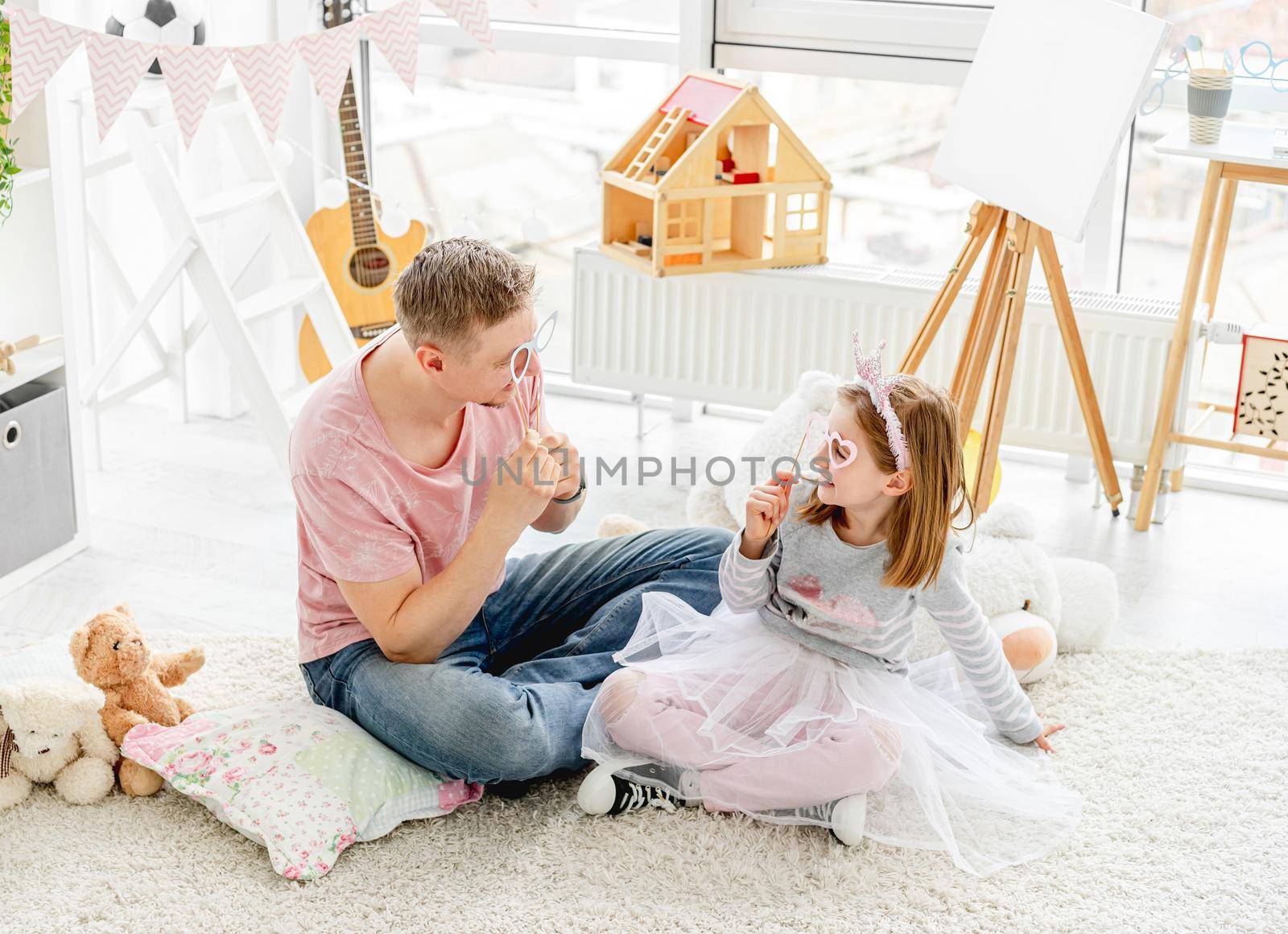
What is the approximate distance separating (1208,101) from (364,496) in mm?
1701

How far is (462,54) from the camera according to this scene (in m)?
3.29

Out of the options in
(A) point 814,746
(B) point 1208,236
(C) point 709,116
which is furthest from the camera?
(C) point 709,116

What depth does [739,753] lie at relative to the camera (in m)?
1.82

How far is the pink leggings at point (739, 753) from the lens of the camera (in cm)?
180

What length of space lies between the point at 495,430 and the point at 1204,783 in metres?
1.10

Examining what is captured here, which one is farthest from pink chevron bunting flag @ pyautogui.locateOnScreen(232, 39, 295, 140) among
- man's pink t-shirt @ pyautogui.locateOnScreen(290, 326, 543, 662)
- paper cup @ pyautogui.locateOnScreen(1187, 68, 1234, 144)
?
paper cup @ pyautogui.locateOnScreen(1187, 68, 1234, 144)

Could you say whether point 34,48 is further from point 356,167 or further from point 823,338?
point 823,338

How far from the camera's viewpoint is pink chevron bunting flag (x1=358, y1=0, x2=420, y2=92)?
7.59ft

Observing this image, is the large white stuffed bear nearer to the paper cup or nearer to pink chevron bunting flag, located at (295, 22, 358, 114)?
the paper cup

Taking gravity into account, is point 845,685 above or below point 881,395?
below

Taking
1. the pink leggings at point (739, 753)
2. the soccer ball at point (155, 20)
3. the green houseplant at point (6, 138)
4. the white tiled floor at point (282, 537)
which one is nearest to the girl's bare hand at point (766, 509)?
the pink leggings at point (739, 753)

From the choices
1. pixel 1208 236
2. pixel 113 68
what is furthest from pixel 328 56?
pixel 1208 236

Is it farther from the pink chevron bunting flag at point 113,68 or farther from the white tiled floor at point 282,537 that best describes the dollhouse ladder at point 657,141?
the pink chevron bunting flag at point 113,68

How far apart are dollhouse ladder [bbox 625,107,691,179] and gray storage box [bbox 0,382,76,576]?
3.83ft
